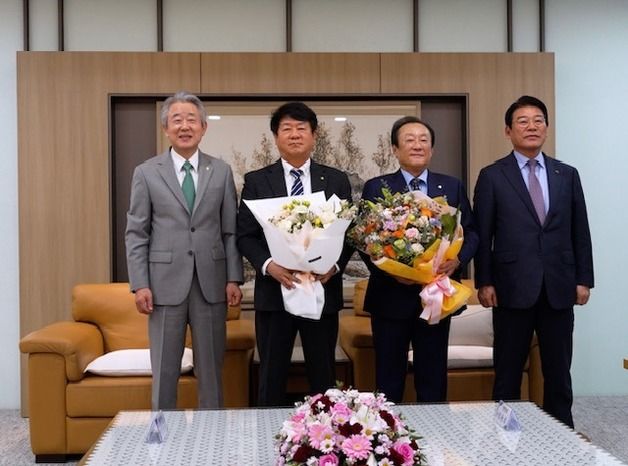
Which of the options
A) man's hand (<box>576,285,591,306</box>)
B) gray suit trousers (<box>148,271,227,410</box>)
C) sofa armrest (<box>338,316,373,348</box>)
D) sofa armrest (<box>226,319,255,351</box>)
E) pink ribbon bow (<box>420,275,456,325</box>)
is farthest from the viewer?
sofa armrest (<box>338,316,373,348</box>)

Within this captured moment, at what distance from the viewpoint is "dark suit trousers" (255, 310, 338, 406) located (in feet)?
9.79

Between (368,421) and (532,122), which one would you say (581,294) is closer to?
(532,122)

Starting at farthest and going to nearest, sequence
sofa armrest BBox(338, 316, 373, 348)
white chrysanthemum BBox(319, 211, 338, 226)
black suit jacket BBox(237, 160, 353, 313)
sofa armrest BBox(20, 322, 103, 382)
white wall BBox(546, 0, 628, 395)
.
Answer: white wall BBox(546, 0, 628, 395) → sofa armrest BBox(338, 316, 373, 348) → sofa armrest BBox(20, 322, 103, 382) → black suit jacket BBox(237, 160, 353, 313) → white chrysanthemum BBox(319, 211, 338, 226)

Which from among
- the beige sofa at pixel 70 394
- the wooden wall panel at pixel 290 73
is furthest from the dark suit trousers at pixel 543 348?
the wooden wall panel at pixel 290 73

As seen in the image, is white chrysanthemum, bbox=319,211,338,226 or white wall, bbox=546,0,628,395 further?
white wall, bbox=546,0,628,395

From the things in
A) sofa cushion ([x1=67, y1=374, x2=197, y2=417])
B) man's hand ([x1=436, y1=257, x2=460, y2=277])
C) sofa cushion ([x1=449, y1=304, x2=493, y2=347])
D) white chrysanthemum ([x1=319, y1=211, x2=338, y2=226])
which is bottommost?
sofa cushion ([x1=67, y1=374, x2=197, y2=417])

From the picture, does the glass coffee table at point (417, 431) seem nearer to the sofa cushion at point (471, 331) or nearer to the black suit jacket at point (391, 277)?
the black suit jacket at point (391, 277)

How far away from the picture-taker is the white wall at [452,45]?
15.5 ft

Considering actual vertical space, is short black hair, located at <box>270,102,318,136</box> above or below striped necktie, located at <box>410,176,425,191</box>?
above

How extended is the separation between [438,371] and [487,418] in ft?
2.60

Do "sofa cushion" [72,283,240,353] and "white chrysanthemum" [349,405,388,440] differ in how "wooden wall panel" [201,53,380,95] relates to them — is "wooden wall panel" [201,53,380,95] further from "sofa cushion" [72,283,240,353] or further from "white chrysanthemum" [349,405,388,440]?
"white chrysanthemum" [349,405,388,440]

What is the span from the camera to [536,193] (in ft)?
10.5

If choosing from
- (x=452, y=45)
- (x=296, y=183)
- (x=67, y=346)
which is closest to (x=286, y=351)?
(x=296, y=183)

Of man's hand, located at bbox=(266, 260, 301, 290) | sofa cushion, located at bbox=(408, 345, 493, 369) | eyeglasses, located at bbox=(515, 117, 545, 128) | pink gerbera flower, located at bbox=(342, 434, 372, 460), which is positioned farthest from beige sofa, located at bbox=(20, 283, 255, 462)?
pink gerbera flower, located at bbox=(342, 434, 372, 460)
